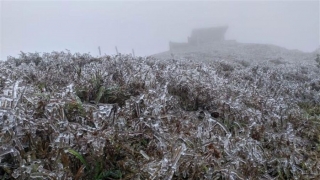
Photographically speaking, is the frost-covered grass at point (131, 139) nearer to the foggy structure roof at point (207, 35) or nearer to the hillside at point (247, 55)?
the hillside at point (247, 55)

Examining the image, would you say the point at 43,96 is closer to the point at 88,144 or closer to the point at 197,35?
the point at 88,144

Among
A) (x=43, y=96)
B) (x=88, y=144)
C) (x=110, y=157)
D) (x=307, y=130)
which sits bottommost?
(x=307, y=130)

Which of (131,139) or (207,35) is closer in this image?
(131,139)

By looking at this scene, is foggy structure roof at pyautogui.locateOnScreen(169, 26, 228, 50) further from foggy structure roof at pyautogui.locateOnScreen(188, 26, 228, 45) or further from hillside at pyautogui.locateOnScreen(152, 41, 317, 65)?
hillside at pyautogui.locateOnScreen(152, 41, 317, 65)

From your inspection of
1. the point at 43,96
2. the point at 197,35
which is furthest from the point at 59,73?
the point at 197,35

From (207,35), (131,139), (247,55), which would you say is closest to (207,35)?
(207,35)

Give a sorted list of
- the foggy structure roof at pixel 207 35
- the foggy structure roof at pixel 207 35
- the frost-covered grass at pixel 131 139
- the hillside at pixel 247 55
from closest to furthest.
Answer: the frost-covered grass at pixel 131 139
the hillside at pixel 247 55
the foggy structure roof at pixel 207 35
the foggy structure roof at pixel 207 35

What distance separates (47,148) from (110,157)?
428 mm

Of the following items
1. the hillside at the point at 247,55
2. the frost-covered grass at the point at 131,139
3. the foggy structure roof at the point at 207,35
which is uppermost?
the foggy structure roof at the point at 207,35

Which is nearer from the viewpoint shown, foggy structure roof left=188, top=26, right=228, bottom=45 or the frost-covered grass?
the frost-covered grass

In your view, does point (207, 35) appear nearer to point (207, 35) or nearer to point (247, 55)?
point (207, 35)

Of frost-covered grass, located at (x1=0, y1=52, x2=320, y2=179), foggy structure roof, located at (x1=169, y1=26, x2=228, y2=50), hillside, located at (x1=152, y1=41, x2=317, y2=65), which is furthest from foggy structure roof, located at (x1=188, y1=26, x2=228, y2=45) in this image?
frost-covered grass, located at (x1=0, y1=52, x2=320, y2=179)

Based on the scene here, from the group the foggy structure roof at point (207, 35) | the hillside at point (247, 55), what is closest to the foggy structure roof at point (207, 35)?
the foggy structure roof at point (207, 35)

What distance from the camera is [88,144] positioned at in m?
→ 1.87
